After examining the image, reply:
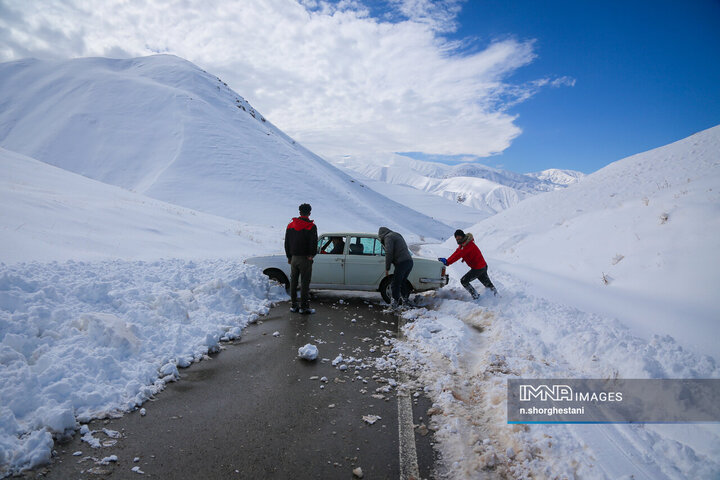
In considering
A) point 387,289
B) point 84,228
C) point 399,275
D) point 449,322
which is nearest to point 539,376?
point 449,322

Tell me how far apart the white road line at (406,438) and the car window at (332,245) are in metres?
4.38

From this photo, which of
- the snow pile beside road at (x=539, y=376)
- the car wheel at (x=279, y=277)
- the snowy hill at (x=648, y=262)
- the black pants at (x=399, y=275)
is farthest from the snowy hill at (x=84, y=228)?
the snowy hill at (x=648, y=262)

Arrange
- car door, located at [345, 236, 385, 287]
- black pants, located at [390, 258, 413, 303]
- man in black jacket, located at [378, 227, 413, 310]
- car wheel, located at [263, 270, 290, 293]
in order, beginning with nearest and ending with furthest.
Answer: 1. man in black jacket, located at [378, 227, 413, 310]
2. black pants, located at [390, 258, 413, 303]
3. car door, located at [345, 236, 385, 287]
4. car wheel, located at [263, 270, 290, 293]

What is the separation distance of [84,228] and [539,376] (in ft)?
42.5

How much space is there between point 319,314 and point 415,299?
2462mm

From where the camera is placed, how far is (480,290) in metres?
8.45

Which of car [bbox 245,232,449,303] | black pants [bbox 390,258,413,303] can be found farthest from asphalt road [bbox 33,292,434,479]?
car [bbox 245,232,449,303]

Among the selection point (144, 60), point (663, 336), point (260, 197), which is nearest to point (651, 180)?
point (663, 336)

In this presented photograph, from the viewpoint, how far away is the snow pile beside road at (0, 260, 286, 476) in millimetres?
3273

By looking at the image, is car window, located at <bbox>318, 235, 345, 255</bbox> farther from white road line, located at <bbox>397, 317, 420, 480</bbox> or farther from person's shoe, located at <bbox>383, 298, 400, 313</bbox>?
white road line, located at <bbox>397, 317, 420, 480</bbox>

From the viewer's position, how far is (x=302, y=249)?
23.9ft

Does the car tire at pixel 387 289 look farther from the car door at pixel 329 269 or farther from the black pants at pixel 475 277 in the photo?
the black pants at pixel 475 277

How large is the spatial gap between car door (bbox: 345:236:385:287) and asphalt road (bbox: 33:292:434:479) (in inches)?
115

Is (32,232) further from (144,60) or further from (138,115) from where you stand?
(144,60)
